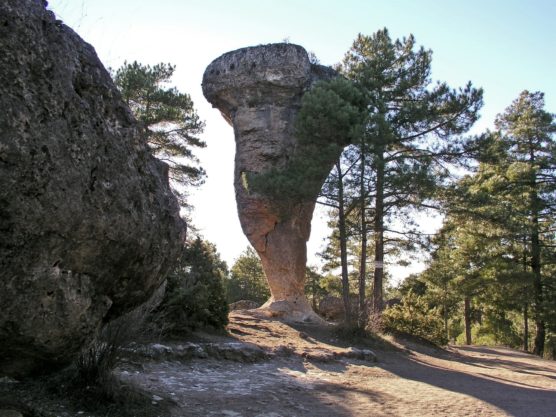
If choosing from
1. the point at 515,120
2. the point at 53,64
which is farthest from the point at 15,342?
the point at 515,120

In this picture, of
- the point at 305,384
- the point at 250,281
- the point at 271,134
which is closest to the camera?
the point at 305,384

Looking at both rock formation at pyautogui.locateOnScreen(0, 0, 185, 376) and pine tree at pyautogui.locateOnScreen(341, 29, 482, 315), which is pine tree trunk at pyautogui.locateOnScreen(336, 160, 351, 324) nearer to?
pine tree at pyautogui.locateOnScreen(341, 29, 482, 315)

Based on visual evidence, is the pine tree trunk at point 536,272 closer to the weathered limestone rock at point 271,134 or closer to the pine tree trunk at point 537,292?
the pine tree trunk at point 537,292

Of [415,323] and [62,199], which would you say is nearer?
[62,199]

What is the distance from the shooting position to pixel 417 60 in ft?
53.9

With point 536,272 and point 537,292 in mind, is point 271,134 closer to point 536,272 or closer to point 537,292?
point 536,272

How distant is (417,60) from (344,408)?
13439 mm

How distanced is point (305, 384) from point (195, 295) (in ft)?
11.7

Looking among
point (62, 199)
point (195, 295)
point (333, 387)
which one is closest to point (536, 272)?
point (195, 295)

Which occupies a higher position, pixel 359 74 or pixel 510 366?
pixel 359 74

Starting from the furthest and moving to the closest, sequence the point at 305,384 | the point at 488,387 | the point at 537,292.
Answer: the point at 537,292 < the point at 488,387 < the point at 305,384

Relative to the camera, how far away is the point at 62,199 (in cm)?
262

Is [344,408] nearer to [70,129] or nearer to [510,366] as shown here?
[70,129]

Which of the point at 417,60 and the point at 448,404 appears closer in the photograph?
the point at 448,404
